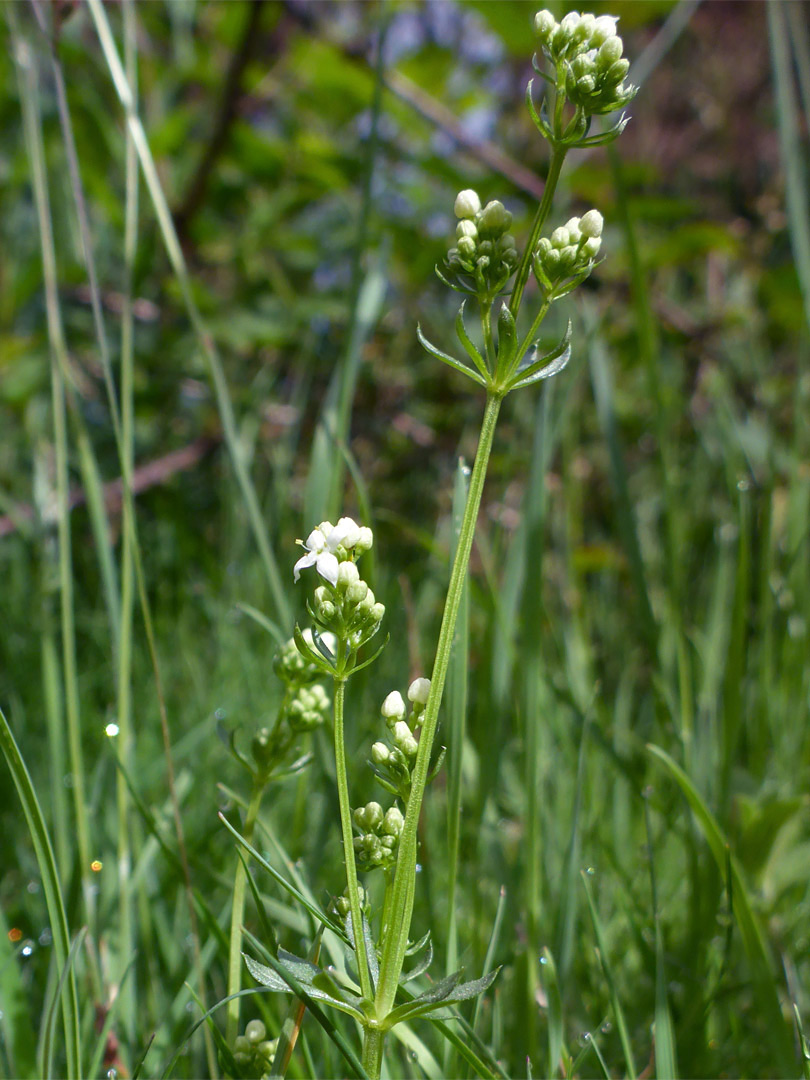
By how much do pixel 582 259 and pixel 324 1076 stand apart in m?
0.50

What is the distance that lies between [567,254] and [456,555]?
0.48ft

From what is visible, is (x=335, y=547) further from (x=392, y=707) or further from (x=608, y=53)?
(x=608, y=53)

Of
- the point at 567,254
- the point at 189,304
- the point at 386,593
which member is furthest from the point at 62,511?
the point at 386,593

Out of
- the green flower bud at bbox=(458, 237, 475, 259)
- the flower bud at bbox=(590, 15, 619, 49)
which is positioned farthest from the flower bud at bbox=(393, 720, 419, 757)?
the flower bud at bbox=(590, 15, 619, 49)

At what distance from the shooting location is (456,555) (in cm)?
41

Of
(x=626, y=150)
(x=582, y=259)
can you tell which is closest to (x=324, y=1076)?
(x=582, y=259)

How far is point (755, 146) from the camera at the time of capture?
3.39m

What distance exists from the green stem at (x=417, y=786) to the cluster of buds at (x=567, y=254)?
0.06m

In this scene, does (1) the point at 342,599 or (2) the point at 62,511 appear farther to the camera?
(2) the point at 62,511

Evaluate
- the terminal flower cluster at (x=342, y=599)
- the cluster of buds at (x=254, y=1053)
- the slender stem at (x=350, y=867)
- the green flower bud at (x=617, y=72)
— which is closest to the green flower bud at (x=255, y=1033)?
the cluster of buds at (x=254, y=1053)

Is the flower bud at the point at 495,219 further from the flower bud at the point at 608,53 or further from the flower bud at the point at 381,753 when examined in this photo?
the flower bud at the point at 381,753

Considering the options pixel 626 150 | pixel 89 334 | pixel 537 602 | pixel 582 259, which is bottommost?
pixel 537 602

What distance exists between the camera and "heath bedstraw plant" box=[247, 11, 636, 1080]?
0.39 metres

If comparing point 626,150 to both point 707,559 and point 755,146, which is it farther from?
point 707,559
